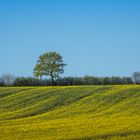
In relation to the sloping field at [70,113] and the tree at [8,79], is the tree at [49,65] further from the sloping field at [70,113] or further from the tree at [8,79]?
the sloping field at [70,113]

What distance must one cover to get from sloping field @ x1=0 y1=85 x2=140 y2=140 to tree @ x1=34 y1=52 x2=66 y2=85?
44.5 m

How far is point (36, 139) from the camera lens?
34.3m

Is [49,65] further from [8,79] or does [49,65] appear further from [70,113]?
[70,113]

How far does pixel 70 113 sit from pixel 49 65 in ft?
217

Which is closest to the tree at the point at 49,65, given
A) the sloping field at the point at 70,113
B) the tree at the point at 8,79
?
the tree at the point at 8,79

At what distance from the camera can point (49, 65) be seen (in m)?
120

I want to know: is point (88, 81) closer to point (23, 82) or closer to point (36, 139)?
point (23, 82)

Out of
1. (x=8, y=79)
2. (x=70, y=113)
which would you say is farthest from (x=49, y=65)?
(x=70, y=113)

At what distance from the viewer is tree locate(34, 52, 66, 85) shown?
119 metres

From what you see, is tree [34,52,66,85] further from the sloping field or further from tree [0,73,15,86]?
the sloping field

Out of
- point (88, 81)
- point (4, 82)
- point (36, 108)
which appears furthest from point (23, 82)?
point (36, 108)

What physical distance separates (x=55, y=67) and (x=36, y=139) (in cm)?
8533

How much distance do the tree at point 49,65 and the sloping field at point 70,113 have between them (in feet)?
146

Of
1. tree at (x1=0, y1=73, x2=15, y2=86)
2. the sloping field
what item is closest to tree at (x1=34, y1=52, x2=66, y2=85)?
tree at (x1=0, y1=73, x2=15, y2=86)
